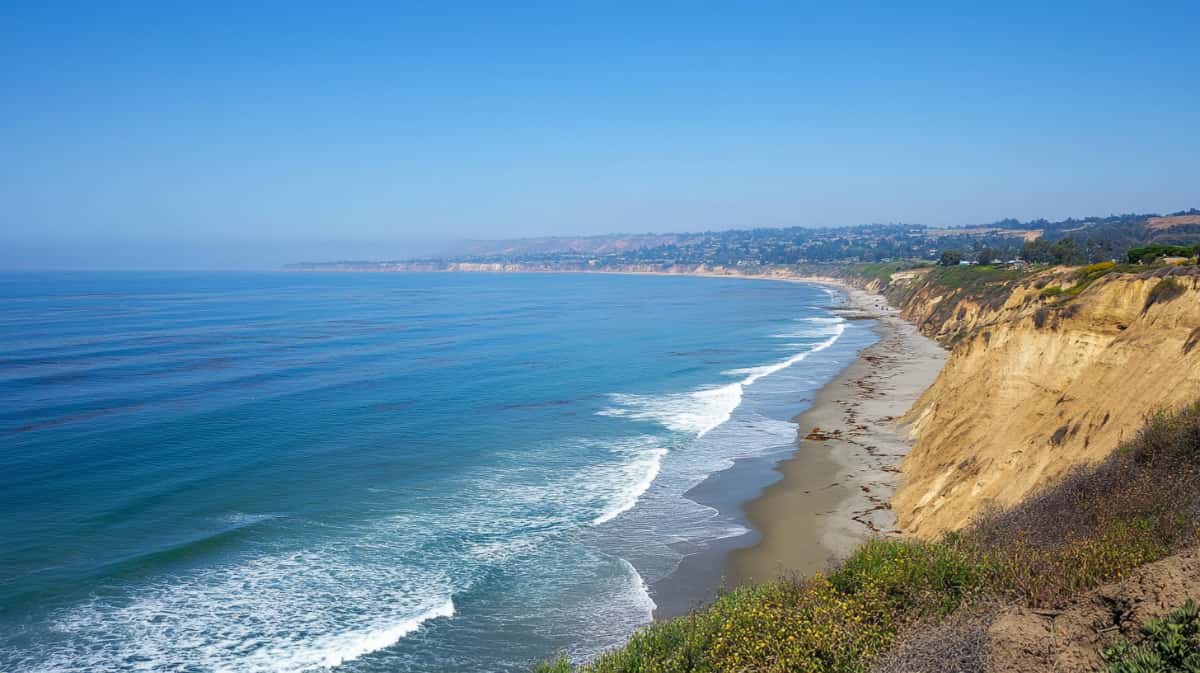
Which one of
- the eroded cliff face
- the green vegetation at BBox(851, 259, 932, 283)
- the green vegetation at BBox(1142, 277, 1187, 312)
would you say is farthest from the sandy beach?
the green vegetation at BBox(851, 259, 932, 283)

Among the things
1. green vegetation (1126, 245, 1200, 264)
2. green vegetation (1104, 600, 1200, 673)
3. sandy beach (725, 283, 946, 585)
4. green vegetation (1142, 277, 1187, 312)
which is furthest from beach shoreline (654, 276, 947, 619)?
green vegetation (1126, 245, 1200, 264)

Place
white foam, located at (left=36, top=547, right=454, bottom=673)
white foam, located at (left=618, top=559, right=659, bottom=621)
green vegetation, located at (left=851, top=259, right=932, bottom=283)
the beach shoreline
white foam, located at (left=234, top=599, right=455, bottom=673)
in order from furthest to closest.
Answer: green vegetation, located at (left=851, top=259, right=932, bottom=283) < the beach shoreline < white foam, located at (left=618, top=559, right=659, bottom=621) < white foam, located at (left=36, top=547, right=454, bottom=673) < white foam, located at (left=234, top=599, right=455, bottom=673)

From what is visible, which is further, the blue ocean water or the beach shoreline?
the beach shoreline

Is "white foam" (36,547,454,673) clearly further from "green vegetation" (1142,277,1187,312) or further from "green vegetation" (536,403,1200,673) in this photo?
"green vegetation" (1142,277,1187,312)

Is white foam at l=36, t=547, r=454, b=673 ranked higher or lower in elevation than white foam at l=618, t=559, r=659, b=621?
higher

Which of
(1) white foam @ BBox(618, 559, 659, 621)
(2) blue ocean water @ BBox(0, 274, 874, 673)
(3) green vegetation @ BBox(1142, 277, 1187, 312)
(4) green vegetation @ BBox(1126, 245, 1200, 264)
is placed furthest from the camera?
(4) green vegetation @ BBox(1126, 245, 1200, 264)

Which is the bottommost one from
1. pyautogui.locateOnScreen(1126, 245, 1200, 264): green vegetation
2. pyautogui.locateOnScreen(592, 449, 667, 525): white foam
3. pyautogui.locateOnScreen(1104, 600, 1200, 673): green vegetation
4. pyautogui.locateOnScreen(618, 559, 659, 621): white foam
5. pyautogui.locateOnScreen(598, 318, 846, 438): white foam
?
pyautogui.locateOnScreen(598, 318, 846, 438): white foam

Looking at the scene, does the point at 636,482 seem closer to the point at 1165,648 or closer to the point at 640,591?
the point at 640,591
